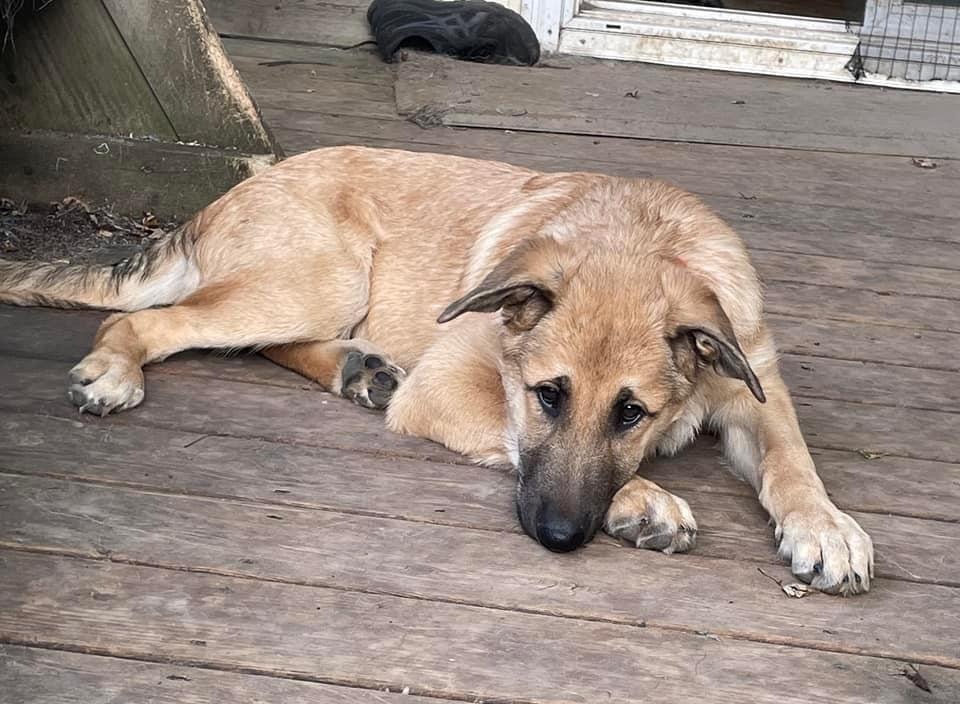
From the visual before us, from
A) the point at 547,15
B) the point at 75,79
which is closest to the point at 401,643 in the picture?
the point at 75,79

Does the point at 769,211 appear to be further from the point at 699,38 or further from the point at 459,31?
the point at 459,31

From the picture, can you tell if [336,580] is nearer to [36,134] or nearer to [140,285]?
[140,285]

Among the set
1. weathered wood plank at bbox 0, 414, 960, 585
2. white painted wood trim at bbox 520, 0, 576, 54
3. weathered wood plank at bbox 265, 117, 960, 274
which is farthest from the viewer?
white painted wood trim at bbox 520, 0, 576, 54

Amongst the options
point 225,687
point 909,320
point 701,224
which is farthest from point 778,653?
point 909,320

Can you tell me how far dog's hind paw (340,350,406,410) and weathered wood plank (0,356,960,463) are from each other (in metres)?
0.04

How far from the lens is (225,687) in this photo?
7.49ft

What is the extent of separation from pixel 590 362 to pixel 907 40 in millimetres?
5514

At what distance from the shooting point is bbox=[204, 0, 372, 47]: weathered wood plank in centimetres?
734

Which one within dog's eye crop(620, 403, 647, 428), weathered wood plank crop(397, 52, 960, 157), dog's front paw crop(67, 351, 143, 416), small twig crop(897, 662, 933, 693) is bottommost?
weathered wood plank crop(397, 52, 960, 157)

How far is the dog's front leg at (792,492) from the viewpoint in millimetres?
2738

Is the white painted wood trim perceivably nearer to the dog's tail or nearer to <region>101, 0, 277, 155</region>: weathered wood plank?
<region>101, 0, 277, 155</region>: weathered wood plank

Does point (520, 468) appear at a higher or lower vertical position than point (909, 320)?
higher

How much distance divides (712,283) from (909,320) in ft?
4.78

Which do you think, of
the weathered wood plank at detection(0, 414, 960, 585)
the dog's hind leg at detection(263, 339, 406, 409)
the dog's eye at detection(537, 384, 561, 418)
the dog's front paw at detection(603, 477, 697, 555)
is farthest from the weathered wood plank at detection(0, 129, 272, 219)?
the dog's front paw at detection(603, 477, 697, 555)
